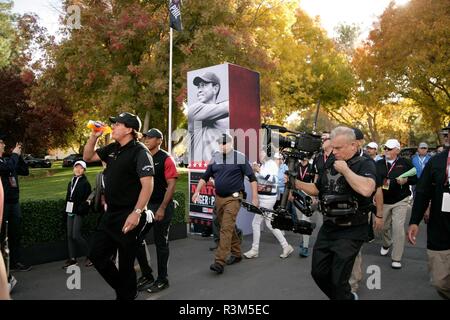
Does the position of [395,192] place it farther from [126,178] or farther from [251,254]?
[126,178]

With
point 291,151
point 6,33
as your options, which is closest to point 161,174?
point 291,151

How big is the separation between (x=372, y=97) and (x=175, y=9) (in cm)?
1472

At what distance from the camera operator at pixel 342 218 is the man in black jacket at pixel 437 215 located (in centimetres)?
69

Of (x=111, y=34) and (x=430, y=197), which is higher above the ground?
(x=111, y=34)

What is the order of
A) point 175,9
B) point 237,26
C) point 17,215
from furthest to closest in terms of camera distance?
point 237,26
point 175,9
point 17,215

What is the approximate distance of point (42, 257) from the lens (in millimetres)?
6121

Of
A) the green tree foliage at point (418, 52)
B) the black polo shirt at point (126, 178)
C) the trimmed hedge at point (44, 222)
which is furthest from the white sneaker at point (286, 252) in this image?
the green tree foliage at point (418, 52)

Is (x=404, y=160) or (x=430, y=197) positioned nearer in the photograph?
(x=430, y=197)

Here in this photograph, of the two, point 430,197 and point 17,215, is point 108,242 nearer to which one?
point 17,215

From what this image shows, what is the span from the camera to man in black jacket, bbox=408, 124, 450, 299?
3.60 metres

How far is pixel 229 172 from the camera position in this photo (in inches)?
232

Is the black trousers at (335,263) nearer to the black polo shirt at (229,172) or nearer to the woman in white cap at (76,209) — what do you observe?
the black polo shirt at (229,172)

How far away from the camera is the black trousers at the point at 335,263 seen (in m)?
3.47
